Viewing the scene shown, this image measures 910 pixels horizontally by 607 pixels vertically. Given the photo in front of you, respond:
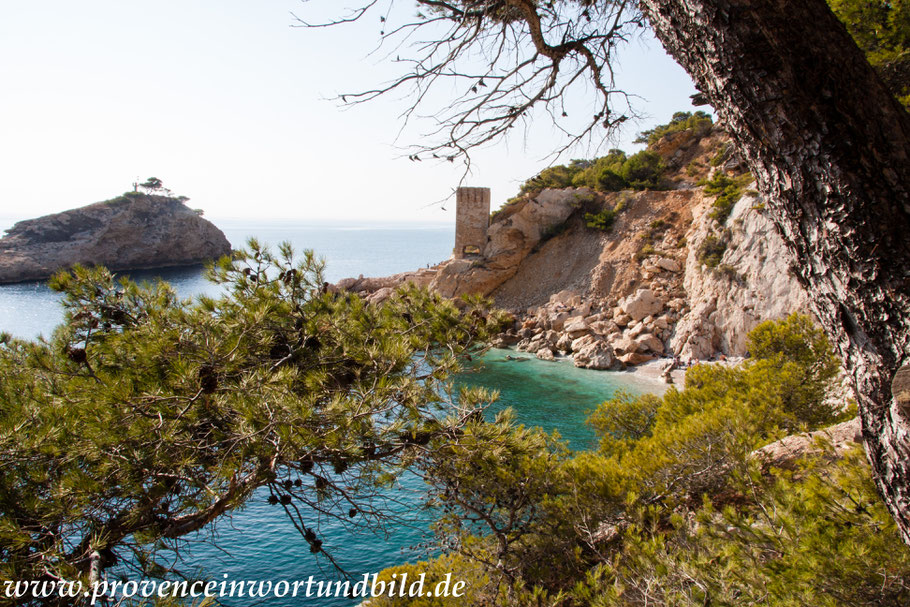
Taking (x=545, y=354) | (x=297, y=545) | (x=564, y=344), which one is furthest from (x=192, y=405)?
(x=564, y=344)

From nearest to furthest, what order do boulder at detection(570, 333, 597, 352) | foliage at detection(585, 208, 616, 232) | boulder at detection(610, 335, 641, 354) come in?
boulder at detection(610, 335, 641, 354) < boulder at detection(570, 333, 597, 352) < foliage at detection(585, 208, 616, 232)

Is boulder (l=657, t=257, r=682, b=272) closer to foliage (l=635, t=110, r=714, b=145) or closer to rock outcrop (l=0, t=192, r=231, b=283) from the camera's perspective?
foliage (l=635, t=110, r=714, b=145)

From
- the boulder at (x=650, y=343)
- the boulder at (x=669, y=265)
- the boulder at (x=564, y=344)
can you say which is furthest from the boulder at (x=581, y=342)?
the boulder at (x=669, y=265)

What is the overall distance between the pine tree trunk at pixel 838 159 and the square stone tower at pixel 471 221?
26461 millimetres

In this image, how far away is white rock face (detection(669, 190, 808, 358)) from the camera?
17031 millimetres

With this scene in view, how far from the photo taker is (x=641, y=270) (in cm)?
2406

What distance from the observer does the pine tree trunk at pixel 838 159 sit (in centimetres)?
142

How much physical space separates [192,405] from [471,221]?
2609cm

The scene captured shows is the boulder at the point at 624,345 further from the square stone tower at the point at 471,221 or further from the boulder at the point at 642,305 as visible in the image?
the square stone tower at the point at 471,221

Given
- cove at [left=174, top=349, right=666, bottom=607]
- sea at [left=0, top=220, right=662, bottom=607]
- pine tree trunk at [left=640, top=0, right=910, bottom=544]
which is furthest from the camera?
cove at [left=174, top=349, right=666, bottom=607]

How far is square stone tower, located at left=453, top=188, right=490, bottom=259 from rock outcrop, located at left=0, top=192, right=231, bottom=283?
33153 millimetres

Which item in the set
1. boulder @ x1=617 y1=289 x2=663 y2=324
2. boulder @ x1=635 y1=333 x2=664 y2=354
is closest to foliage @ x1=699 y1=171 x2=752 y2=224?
boulder @ x1=617 y1=289 x2=663 y2=324

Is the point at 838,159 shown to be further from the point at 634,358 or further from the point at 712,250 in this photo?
the point at 712,250

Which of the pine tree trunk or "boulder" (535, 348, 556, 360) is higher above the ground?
the pine tree trunk
